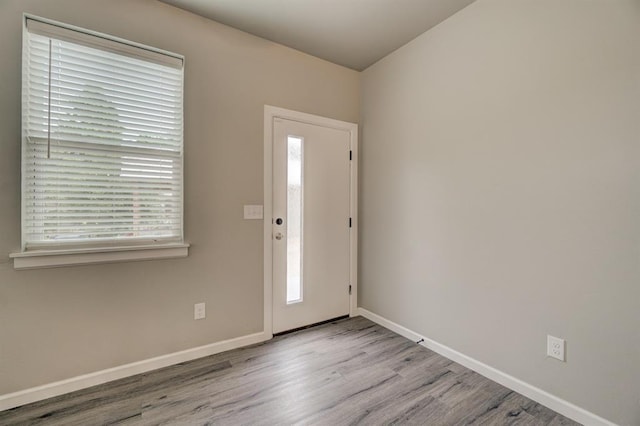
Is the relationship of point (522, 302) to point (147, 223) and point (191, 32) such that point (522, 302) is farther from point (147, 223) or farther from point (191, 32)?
point (191, 32)

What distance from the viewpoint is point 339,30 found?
238 centimetres

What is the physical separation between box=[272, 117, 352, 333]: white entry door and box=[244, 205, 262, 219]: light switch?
0.15m

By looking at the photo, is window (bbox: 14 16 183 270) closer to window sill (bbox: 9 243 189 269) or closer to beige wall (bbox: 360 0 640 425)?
window sill (bbox: 9 243 189 269)

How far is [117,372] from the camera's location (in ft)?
6.38

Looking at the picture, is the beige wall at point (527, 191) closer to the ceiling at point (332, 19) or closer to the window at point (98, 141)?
the ceiling at point (332, 19)

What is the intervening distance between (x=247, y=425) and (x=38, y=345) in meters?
1.42

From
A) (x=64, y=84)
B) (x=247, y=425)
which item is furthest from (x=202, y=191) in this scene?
(x=247, y=425)

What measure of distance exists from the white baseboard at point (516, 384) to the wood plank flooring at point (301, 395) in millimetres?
42

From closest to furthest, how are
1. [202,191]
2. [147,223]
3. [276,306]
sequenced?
[147,223] < [202,191] < [276,306]

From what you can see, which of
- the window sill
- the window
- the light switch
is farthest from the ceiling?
the window sill

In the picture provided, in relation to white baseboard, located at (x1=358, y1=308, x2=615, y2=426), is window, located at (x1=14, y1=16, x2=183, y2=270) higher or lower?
higher

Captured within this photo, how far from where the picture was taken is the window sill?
169cm

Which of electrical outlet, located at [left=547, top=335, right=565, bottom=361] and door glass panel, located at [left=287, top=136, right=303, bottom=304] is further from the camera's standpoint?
door glass panel, located at [left=287, top=136, right=303, bottom=304]

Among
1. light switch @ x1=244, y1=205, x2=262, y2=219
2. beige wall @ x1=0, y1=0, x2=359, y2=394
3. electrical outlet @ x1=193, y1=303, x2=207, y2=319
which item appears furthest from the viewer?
light switch @ x1=244, y1=205, x2=262, y2=219
